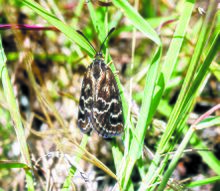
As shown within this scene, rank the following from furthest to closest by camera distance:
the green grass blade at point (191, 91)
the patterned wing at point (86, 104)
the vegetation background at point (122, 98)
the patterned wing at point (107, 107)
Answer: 1. the patterned wing at point (86, 104)
2. the patterned wing at point (107, 107)
3. the vegetation background at point (122, 98)
4. the green grass blade at point (191, 91)

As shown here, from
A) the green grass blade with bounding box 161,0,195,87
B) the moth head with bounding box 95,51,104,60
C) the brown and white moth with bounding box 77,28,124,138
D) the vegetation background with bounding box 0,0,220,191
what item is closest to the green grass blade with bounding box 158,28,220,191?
the vegetation background with bounding box 0,0,220,191

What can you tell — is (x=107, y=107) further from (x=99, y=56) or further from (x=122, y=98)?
(x=99, y=56)

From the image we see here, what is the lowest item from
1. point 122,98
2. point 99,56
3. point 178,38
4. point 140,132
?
point 140,132

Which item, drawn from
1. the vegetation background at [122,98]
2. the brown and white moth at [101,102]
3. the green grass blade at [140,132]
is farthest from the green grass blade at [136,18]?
the brown and white moth at [101,102]

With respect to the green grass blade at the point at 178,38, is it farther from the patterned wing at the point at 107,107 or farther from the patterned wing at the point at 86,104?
the patterned wing at the point at 86,104

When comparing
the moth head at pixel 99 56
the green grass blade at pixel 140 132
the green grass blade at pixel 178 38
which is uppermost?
the green grass blade at pixel 178 38

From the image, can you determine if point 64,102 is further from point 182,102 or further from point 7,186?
point 182,102

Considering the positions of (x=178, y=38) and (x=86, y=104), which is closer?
(x=178, y=38)

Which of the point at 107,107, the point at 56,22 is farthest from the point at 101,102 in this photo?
the point at 56,22
